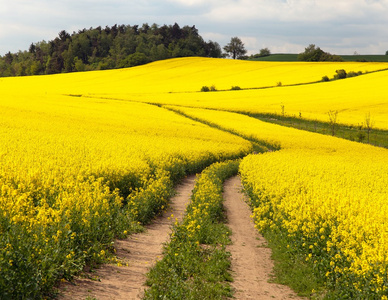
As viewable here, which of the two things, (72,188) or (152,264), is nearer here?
(152,264)

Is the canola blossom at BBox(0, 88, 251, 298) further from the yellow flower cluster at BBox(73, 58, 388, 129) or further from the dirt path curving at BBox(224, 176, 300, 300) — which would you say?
the yellow flower cluster at BBox(73, 58, 388, 129)

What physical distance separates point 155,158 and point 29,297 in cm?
1404

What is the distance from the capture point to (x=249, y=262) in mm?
9945

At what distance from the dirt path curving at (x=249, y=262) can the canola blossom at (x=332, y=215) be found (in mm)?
541

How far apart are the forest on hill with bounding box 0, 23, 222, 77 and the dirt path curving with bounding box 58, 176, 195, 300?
11271 centimetres

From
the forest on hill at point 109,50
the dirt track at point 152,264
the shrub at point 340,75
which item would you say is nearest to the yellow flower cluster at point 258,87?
the shrub at point 340,75

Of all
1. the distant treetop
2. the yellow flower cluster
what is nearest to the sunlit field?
the yellow flower cluster

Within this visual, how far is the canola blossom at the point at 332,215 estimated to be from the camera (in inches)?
293

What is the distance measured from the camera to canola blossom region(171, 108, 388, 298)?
7.43 meters

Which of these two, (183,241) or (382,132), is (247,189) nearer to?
(183,241)

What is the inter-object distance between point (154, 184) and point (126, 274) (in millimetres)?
6247

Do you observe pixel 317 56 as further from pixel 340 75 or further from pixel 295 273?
pixel 295 273

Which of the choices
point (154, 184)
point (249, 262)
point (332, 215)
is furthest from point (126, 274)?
point (154, 184)

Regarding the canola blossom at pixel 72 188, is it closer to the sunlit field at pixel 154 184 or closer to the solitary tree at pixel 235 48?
the sunlit field at pixel 154 184
